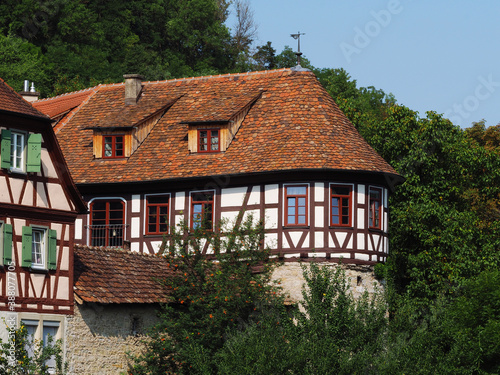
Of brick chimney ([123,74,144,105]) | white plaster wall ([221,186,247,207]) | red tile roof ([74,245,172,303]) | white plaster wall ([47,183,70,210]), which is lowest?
red tile roof ([74,245,172,303])

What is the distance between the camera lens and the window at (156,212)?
41.1 meters

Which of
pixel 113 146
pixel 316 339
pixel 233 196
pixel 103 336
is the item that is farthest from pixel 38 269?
pixel 113 146

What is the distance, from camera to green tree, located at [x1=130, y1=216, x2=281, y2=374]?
33.3m

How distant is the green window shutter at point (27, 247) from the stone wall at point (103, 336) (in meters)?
1.96

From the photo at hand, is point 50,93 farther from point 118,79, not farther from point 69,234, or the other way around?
point 69,234

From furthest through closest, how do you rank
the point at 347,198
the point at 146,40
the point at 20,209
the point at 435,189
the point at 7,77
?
the point at 146,40, the point at 7,77, the point at 435,189, the point at 347,198, the point at 20,209

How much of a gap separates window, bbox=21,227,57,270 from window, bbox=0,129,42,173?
1600 millimetres

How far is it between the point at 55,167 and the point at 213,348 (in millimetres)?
6466

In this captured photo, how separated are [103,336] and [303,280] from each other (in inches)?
299

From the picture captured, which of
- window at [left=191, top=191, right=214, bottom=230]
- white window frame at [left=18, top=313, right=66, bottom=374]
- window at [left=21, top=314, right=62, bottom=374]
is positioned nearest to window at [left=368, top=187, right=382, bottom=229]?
window at [left=191, top=191, right=214, bottom=230]

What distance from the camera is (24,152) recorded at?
32312 mm

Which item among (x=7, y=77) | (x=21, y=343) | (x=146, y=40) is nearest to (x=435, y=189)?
(x=21, y=343)

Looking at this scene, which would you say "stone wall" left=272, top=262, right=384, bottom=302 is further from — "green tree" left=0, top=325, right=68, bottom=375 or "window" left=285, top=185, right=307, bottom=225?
"green tree" left=0, top=325, right=68, bottom=375

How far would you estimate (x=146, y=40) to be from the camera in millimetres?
77812
